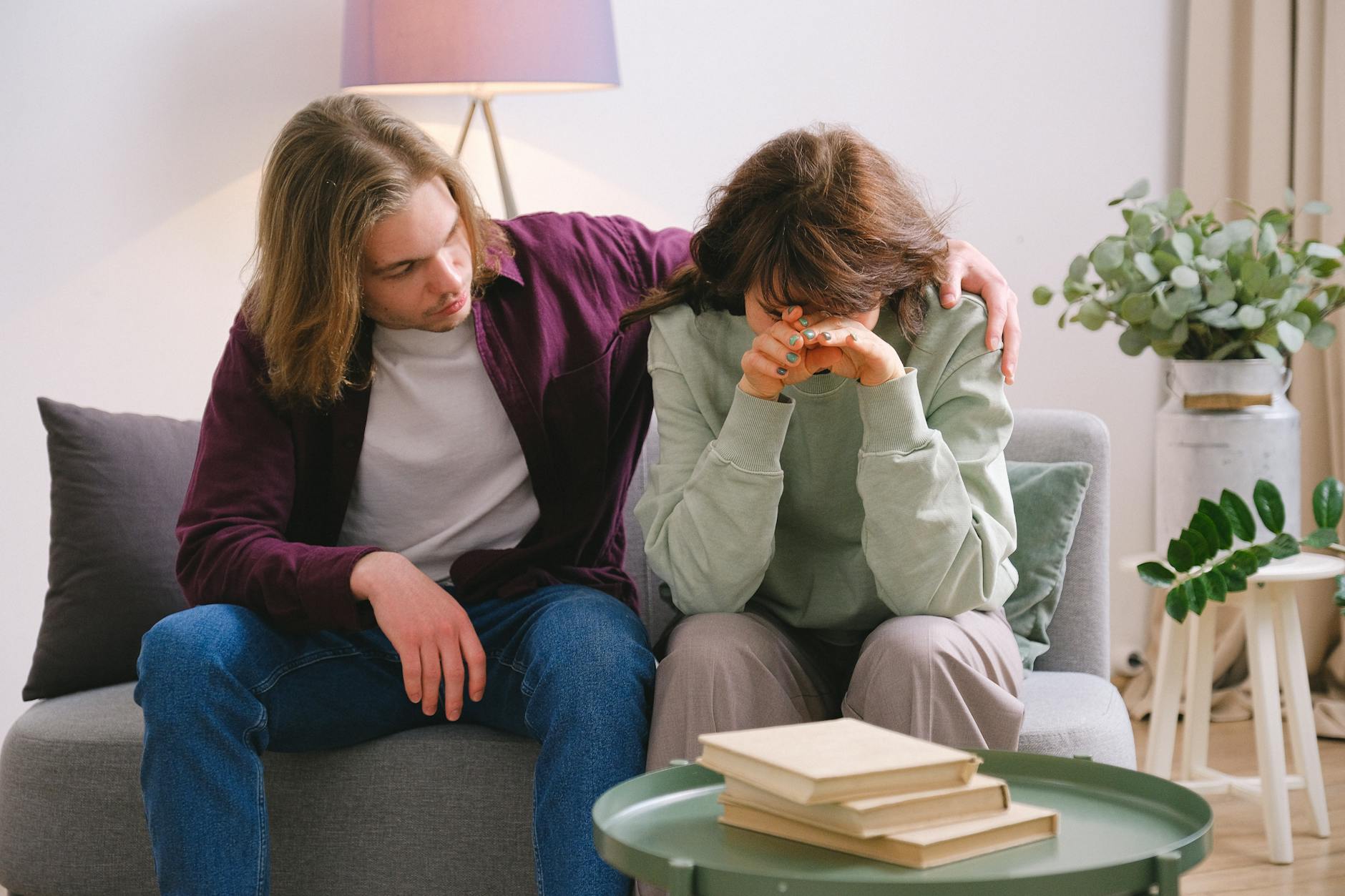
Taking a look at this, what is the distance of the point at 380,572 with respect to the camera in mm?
1362

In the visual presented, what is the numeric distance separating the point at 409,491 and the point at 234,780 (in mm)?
393

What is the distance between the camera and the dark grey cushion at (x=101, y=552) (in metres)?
1.74

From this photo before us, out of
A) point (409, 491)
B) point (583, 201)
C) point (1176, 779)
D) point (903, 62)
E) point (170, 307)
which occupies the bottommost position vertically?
point (1176, 779)

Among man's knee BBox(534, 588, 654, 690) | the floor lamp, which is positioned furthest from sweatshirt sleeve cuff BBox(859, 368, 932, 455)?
the floor lamp

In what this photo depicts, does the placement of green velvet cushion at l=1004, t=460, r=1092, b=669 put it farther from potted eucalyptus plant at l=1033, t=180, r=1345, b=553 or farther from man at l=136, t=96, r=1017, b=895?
potted eucalyptus plant at l=1033, t=180, r=1345, b=553

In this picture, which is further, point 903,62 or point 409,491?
point 903,62

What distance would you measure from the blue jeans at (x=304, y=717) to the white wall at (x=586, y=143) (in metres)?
1.21

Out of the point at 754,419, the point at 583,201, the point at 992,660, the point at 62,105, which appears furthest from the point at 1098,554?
the point at 62,105

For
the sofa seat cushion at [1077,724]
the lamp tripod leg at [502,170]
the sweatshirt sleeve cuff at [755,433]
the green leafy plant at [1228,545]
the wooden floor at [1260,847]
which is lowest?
the wooden floor at [1260,847]

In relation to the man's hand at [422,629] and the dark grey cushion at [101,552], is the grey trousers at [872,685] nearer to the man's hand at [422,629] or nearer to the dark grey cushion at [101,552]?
the man's hand at [422,629]

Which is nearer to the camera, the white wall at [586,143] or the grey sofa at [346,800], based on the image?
the grey sofa at [346,800]

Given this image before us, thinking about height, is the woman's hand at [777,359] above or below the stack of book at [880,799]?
above

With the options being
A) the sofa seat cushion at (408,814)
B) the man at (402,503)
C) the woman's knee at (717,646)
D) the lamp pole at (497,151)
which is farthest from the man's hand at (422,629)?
the lamp pole at (497,151)

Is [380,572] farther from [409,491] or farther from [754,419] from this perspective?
[754,419]
